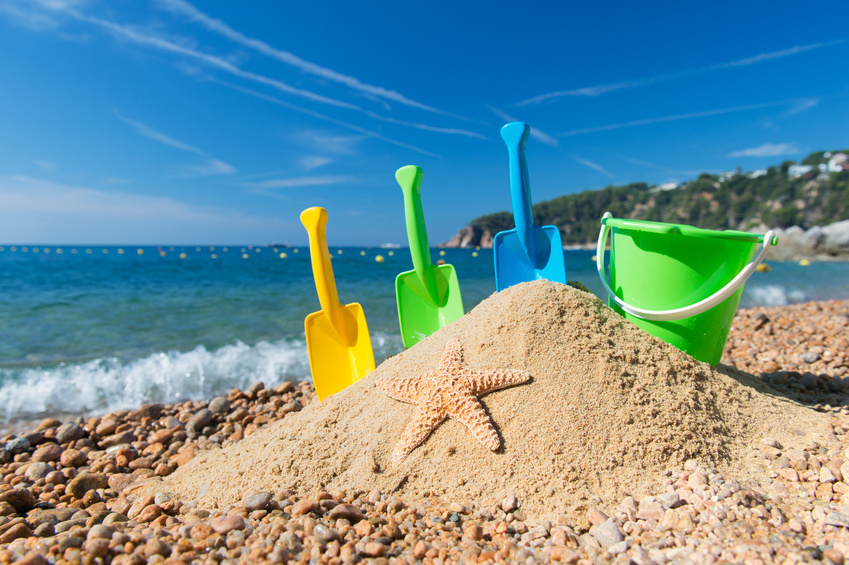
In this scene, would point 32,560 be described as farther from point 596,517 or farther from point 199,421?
point 199,421

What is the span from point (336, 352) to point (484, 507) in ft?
5.63

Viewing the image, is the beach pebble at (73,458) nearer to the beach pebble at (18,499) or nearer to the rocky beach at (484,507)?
the rocky beach at (484,507)

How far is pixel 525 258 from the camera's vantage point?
3191 millimetres

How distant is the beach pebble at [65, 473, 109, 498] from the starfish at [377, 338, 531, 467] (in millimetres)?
1866

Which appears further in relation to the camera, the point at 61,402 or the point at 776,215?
the point at 776,215

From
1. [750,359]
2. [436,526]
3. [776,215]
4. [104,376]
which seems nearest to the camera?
[436,526]

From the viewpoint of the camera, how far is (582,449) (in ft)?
6.22

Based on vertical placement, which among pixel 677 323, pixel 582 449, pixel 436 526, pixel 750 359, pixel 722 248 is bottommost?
pixel 750 359

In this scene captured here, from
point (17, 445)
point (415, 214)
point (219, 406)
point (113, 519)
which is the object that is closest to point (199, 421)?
point (219, 406)

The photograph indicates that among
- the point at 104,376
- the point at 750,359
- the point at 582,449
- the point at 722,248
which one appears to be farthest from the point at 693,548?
the point at 104,376

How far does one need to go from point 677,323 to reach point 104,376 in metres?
5.84

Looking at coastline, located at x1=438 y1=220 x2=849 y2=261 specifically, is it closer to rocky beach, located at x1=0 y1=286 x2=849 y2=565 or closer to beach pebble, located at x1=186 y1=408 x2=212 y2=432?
beach pebble, located at x1=186 y1=408 x2=212 y2=432

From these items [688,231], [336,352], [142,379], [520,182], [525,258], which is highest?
[520,182]

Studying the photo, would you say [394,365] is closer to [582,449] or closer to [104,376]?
[582,449]
